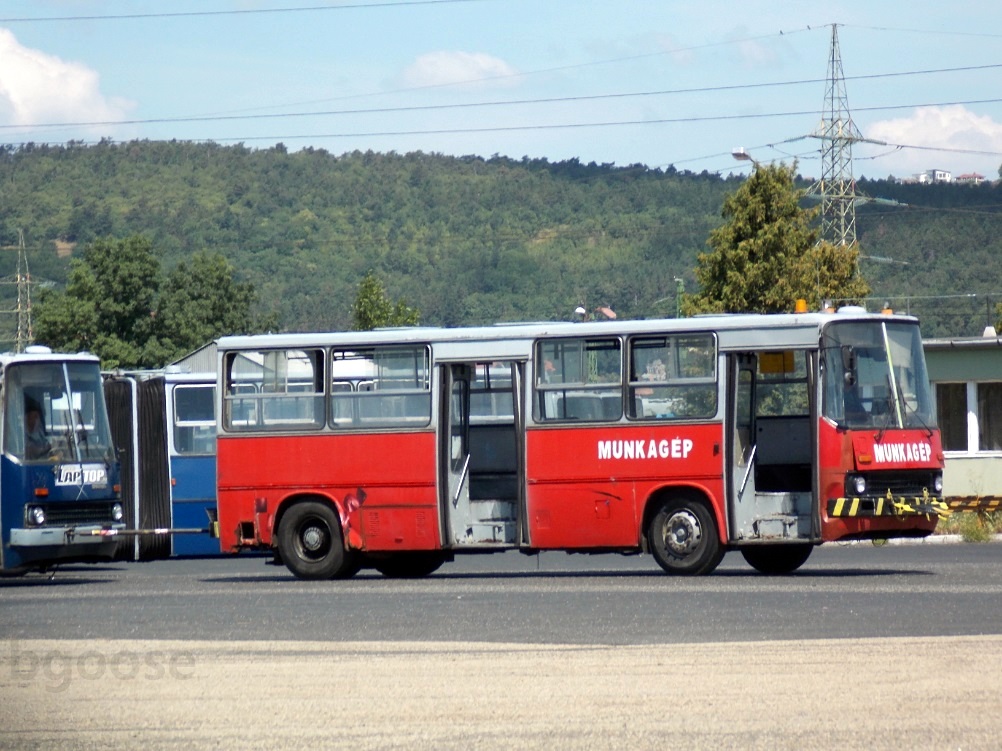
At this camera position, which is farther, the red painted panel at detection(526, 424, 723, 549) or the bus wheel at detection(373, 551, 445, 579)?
the bus wheel at detection(373, 551, 445, 579)

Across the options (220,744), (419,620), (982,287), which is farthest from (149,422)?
(982,287)

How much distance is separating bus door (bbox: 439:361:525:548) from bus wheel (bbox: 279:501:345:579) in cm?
145

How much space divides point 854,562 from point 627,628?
968 cm

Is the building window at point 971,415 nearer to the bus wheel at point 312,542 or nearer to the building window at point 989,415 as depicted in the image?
the building window at point 989,415

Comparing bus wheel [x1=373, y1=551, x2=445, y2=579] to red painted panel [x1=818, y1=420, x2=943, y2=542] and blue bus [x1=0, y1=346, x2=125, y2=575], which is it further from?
red painted panel [x1=818, y1=420, x2=943, y2=542]

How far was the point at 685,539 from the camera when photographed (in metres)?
18.7

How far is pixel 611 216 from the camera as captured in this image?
135125mm

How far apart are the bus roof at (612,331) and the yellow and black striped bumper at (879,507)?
183 cm

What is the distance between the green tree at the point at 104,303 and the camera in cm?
8312

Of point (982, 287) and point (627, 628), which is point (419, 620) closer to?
point (627, 628)

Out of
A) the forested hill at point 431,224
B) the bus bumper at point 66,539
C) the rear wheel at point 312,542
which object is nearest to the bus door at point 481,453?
the rear wheel at point 312,542

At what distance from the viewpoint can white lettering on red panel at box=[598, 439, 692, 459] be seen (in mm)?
18781

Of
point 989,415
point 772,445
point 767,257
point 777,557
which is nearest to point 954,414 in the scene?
point 989,415

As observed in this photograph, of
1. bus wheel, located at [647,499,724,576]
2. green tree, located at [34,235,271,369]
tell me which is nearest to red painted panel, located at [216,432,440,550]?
bus wheel, located at [647,499,724,576]
